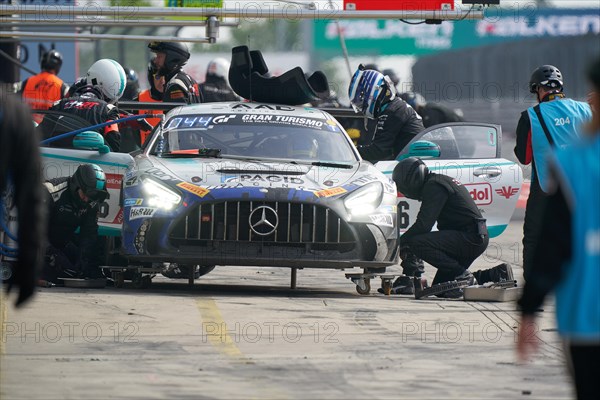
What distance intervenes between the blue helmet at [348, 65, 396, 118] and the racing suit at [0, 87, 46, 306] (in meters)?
8.41

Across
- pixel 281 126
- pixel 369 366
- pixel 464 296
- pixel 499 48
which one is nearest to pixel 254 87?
pixel 281 126

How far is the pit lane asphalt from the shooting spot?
7.48 m

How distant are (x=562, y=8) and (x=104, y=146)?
71871 mm

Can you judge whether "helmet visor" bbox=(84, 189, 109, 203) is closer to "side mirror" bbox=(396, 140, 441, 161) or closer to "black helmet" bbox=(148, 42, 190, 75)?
"side mirror" bbox=(396, 140, 441, 161)

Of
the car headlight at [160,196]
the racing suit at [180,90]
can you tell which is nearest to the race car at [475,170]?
the car headlight at [160,196]

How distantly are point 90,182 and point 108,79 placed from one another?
10.6 feet

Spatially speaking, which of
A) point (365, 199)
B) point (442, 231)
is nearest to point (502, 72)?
point (442, 231)

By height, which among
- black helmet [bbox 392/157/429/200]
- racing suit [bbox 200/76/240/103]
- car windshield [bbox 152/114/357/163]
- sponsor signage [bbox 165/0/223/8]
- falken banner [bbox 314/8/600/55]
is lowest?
falken banner [bbox 314/8/600/55]

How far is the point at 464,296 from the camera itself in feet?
39.6

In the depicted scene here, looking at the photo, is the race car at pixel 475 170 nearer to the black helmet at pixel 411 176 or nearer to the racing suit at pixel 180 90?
the black helmet at pixel 411 176

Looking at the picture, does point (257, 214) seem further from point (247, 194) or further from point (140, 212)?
point (140, 212)

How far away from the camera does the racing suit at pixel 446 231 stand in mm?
12344

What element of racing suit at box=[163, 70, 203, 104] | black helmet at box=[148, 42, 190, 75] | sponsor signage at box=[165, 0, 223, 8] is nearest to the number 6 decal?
racing suit at box=[163, 70, 203, 104]

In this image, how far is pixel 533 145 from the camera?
11648mm
